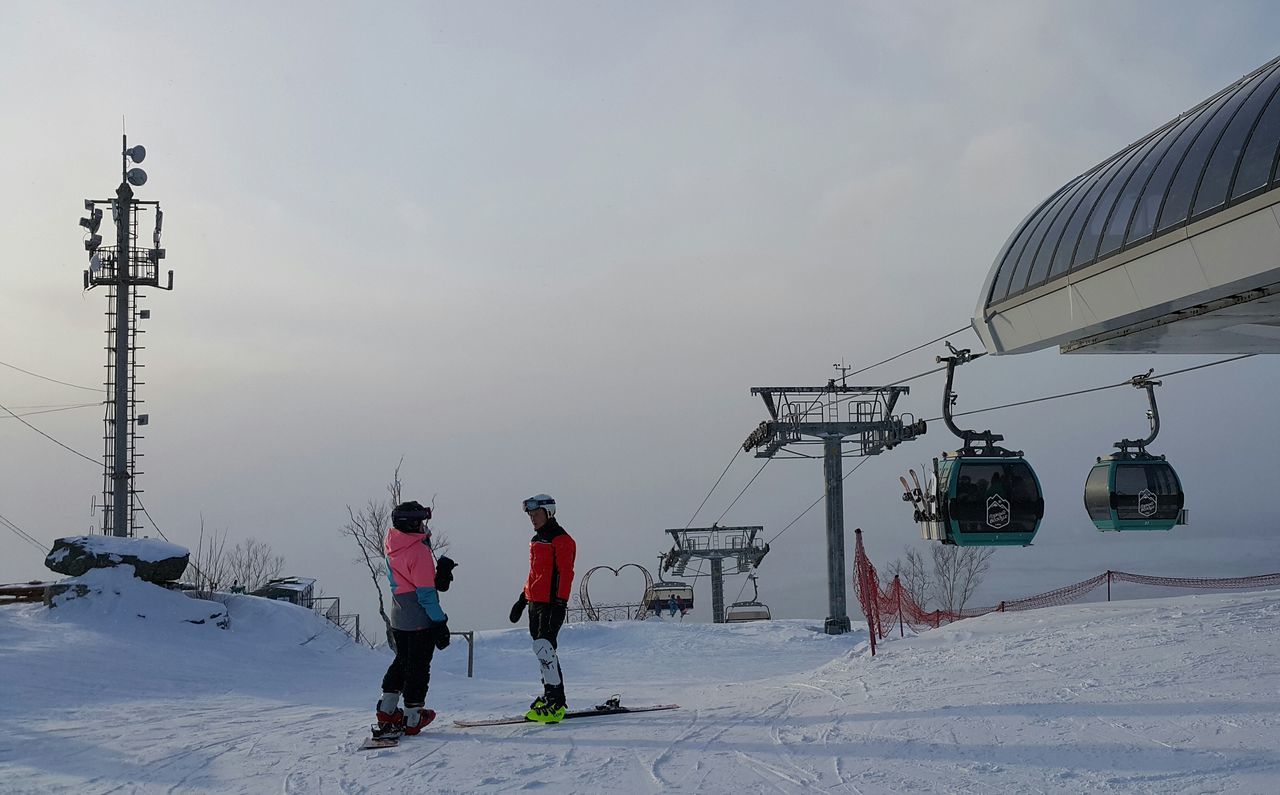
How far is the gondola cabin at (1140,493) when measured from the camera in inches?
705

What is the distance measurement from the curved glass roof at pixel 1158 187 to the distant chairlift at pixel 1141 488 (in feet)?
15.5

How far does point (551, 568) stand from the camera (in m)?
9.23

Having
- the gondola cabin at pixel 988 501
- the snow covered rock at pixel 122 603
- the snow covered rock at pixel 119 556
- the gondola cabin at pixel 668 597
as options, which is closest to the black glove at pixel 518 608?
the gondola cabin at pixel 988 501

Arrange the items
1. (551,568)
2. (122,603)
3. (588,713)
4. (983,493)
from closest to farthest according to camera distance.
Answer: (551,568) < (588,713) < (983,493) < (122,603)

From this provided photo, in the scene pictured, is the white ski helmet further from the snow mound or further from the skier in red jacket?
the snow mound

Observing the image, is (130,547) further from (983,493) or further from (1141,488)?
(1141,488)

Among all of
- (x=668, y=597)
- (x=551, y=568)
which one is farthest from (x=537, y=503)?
(x=668, y=597)

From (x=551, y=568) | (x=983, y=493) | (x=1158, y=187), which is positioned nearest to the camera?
(x=551, y=568)

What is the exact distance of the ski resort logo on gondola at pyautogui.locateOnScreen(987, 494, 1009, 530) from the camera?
49.6 ft

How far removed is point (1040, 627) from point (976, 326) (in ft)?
16.6

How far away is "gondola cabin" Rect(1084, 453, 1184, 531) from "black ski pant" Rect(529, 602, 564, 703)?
1254 centimetres

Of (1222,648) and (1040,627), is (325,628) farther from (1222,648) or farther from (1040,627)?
(1222,648)

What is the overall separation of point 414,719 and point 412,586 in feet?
3.67

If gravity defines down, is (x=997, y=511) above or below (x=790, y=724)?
above
